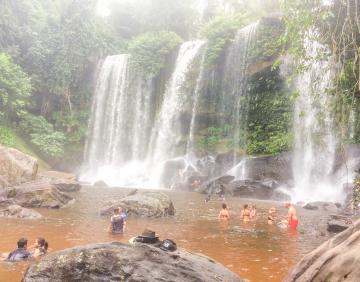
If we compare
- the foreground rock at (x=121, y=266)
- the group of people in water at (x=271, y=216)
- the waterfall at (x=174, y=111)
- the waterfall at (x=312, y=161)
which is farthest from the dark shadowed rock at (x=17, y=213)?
the waterfall at (x=174, y=111)

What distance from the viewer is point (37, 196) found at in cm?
1750

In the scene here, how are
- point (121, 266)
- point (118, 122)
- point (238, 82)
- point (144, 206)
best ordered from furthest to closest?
point (118, 122) < point (238, 82) < point (144, 206) < point (121, 266)

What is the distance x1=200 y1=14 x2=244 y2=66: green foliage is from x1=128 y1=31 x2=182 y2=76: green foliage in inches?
172

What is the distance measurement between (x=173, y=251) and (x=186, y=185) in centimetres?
2159

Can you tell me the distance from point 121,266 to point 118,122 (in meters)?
32.2

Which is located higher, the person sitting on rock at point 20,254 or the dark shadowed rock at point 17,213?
the dark shadowed rock at point 17,213

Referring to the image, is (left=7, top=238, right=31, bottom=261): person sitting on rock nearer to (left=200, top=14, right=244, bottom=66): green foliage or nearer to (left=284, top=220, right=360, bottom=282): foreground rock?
(left=284, top=220, right=360, bottom=282): foreground rock

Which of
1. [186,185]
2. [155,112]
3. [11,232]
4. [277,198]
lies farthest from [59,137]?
[11,232]

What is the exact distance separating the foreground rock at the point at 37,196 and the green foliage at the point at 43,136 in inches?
596

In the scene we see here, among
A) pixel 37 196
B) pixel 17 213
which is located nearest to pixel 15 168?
pixel 37 196

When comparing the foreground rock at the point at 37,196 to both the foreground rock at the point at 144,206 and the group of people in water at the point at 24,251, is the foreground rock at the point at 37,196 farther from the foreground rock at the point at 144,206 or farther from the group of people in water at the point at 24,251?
the group of people in water at the point at 24,251

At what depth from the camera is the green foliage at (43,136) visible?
3319 cm

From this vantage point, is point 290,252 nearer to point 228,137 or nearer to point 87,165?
point 228,137

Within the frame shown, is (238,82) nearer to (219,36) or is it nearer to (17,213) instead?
(219,36)
